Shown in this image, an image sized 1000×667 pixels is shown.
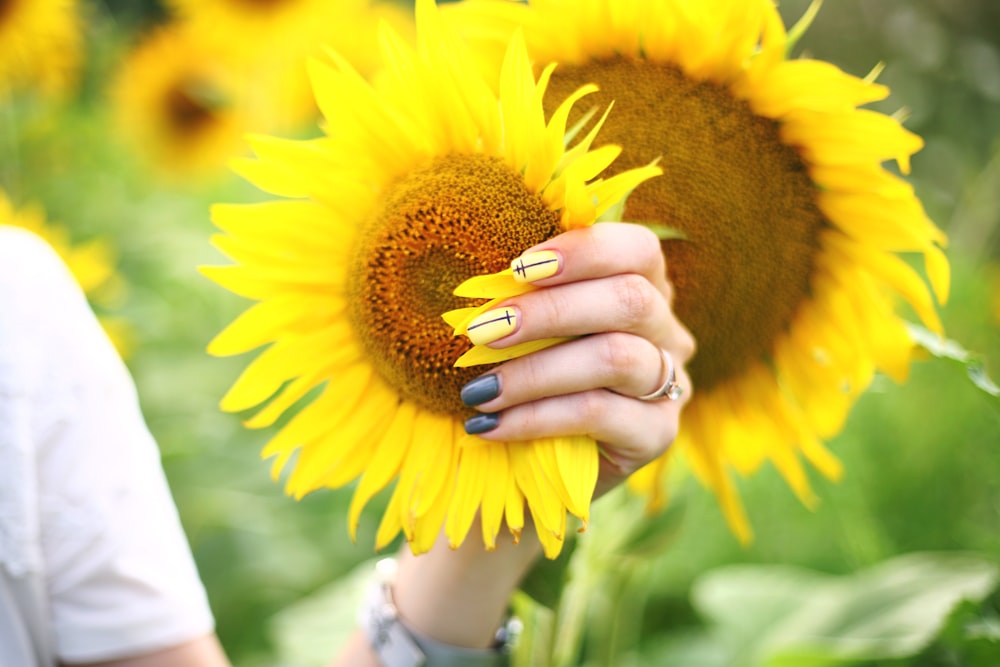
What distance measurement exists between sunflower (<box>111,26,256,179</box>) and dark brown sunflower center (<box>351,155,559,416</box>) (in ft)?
5.97

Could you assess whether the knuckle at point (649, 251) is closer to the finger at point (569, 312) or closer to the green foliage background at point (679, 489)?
the finger at point (569, 312)

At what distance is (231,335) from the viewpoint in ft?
1.99

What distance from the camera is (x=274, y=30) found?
204 centimetres

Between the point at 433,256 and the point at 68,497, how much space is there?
0.38 meters

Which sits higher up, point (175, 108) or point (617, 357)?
point (617, 357)

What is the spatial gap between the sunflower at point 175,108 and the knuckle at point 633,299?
1.93 meters

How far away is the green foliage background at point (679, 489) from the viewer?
1.05m

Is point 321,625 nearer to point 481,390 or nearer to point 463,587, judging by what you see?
point 463,587

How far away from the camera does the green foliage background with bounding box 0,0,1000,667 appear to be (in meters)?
1.05

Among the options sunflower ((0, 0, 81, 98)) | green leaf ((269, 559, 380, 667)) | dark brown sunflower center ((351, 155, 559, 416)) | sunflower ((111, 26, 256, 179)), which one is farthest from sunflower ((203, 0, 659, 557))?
sunflower ((111, 26, 256, 179))

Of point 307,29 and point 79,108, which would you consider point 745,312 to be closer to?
point 307,29

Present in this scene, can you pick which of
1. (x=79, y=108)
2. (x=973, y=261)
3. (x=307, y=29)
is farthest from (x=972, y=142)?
(x=79, y=108)

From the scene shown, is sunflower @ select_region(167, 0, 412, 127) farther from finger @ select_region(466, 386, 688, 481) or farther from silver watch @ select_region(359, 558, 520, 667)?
finger @ select_region(466, 386, 688, 481)

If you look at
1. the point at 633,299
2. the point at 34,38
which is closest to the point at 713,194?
the point at 633,299
